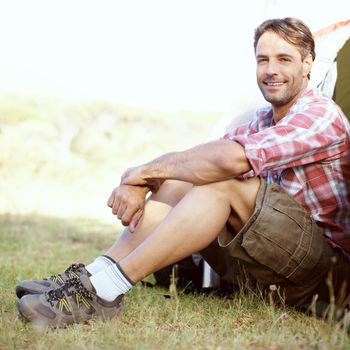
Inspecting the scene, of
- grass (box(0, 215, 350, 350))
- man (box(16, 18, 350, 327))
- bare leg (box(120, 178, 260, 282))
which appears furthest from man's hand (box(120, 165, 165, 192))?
grass (box(0, 215, 350, 350))

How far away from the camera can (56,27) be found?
109 feet

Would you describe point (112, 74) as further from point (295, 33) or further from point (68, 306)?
point (68, 306)

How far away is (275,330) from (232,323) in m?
0.25

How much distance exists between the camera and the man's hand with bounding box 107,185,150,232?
3.02m

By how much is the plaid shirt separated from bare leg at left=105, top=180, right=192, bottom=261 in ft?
1.40

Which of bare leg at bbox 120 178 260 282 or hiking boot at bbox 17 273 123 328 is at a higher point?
bare leg at bbox 120 178 260 282

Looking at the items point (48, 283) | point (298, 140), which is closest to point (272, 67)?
point (298, 140)

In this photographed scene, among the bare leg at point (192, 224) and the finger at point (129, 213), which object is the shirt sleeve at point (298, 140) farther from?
the finger at point (129, 213)

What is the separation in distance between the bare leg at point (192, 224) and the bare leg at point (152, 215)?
27 cm

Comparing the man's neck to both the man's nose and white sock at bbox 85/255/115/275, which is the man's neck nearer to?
the man's nose

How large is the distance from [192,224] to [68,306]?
59cm

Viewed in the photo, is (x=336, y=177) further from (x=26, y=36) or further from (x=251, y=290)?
(x=26, y=36)

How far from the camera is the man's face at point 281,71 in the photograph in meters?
3.09

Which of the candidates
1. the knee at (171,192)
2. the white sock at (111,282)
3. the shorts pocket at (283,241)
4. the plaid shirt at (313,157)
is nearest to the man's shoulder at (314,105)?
the plaid shirt at (313,157)
